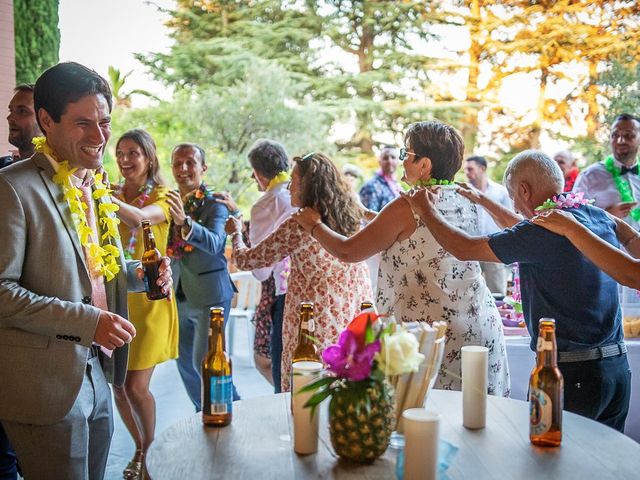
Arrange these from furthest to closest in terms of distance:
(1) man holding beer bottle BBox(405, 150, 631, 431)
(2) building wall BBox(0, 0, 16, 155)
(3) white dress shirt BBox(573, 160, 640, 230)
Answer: (3) white dress shirt BBox(573, 160, 640, 230)
(2) building wall BBox(0, 0, 16, 155)
(1) man holding beer bottle BBox(405, 150, 631, 431)

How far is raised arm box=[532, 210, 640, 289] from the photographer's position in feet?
6.11

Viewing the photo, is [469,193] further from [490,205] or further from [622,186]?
[622,186]

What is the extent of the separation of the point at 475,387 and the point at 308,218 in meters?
1.22

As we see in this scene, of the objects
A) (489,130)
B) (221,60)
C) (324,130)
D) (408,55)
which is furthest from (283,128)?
(489,130)

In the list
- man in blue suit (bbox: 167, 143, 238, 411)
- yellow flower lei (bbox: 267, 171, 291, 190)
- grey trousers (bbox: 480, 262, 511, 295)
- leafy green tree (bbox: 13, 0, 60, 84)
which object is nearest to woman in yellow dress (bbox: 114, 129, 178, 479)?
man in blue suit (bbox: 167, 143, 238, 411)

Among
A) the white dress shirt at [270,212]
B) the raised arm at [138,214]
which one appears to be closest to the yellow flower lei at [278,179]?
the white dress shirt at [270,212]

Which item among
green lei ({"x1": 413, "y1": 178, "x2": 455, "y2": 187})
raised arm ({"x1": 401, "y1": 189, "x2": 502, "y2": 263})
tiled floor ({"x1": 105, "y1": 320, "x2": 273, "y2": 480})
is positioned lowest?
tiled floor ({"x1": 105, "y1": 320, "x2": 273, "y2": 480})

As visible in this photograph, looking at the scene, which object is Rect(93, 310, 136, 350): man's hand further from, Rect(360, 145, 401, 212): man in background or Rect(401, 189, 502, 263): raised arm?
Rect(360, 145, 401, 212): man in background

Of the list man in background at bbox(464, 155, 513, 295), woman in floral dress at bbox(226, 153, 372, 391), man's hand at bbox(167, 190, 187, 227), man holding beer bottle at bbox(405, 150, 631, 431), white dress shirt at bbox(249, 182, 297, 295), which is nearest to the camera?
man holding beer bottle at bbox(405, 150, 631, 431)

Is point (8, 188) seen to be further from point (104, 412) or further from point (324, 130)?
point (324, 130)

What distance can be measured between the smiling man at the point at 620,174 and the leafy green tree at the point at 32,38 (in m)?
3.95

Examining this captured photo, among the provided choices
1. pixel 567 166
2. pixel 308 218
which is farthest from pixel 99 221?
pixel 567 166

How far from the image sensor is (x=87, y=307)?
171 cm

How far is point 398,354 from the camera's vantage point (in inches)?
52.7
